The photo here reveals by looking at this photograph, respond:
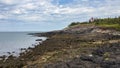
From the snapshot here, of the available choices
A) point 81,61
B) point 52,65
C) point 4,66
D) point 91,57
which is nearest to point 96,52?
point 91,57

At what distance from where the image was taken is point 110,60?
2675 centimetres

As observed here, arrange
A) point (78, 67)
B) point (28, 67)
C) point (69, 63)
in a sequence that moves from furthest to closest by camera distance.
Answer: point (28, 67)
point (69, 63)
point (78, 67)

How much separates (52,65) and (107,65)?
5.18m

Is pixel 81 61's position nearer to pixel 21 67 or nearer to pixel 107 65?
pixel 107 65

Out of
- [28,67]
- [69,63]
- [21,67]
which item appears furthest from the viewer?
[21,67]

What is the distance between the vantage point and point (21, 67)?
30.8 meters

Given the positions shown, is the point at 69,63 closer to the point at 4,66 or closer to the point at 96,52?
the point at 96,52

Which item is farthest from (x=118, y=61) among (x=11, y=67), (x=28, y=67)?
(x=11, y=67)

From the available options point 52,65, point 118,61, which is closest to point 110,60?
point 118,61

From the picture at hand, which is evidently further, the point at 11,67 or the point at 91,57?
the point at 11,67

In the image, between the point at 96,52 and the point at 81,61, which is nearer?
the point at 81,61

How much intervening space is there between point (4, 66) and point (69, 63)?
380 inches

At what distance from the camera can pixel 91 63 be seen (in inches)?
1035

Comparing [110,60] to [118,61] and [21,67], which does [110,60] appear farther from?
[21,67]
